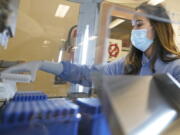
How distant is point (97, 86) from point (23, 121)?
20 cm

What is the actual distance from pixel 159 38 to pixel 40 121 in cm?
76

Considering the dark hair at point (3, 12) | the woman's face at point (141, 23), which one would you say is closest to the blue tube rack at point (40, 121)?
the dark hair at point (3, 12)

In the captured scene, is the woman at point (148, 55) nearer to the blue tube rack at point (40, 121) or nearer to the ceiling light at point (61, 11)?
the blue tube rack at point (40, 121)

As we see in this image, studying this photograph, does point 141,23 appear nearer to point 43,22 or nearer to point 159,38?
point 159,38

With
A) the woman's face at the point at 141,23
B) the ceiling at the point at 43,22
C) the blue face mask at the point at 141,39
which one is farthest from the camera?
the ceiling at the point at 43,22

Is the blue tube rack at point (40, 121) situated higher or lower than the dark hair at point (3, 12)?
lower

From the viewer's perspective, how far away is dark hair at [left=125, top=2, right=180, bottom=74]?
87cm

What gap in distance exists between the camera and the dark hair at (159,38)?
87cm

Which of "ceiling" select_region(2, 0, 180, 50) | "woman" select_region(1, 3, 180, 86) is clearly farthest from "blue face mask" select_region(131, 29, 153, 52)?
"ceiling" select_region(2, 0, 180, 50)

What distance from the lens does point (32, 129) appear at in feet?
1.52

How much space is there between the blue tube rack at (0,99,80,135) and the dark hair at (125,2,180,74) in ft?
1.73

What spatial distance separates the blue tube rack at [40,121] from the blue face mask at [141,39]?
1.95 feet

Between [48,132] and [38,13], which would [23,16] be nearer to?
[38,13]

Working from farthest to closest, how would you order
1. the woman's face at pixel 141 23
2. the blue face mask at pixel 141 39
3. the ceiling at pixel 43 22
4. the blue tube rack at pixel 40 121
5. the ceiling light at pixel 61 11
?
the ceiling light at pixel 61 11
the ceiling at pixel 43 22
the blue face mask at pixel 141 39
the woman's face at pixel 141 23
the blue tube rack at pixel 40 121
